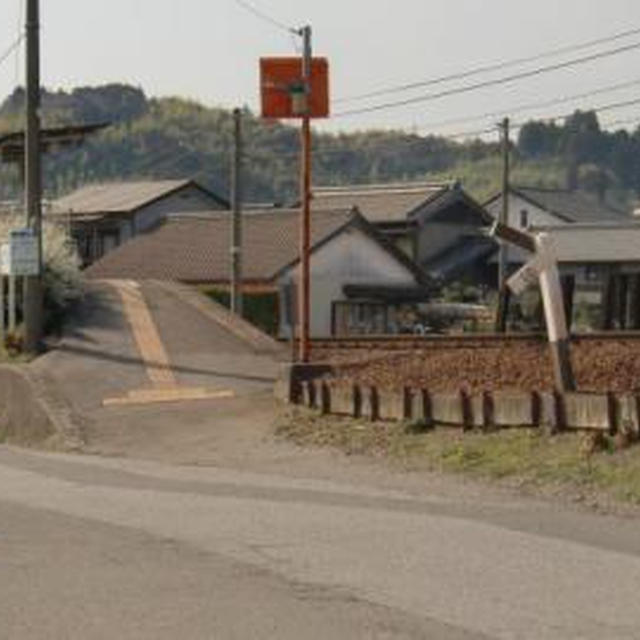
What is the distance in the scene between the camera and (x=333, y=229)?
5341 centimetres

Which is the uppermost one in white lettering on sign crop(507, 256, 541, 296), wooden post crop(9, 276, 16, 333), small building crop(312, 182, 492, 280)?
small building crop(312, 182, 492, 280)

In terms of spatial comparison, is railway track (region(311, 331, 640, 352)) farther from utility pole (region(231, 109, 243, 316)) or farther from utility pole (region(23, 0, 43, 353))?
utility pole (region(231, 109, 243, 316))

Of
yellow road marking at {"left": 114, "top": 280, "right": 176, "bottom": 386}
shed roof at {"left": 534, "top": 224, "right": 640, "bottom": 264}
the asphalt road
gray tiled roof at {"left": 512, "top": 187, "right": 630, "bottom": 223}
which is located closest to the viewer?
the asphalt road

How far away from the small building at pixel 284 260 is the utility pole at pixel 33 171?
72.8ft

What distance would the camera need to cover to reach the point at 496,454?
553 inches

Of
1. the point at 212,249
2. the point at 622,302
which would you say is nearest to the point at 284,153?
the point at 212,249

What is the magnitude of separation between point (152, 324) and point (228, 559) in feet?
56.6

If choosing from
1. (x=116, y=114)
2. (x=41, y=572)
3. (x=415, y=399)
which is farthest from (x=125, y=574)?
(x=116, y=114)

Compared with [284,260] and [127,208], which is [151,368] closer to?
[284,260]

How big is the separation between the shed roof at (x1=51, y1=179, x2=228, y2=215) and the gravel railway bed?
47.2 meters

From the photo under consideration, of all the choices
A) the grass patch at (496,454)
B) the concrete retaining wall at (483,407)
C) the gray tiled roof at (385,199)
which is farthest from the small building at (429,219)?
the grass patch at (496,454)

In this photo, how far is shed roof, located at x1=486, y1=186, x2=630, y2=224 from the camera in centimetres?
8944

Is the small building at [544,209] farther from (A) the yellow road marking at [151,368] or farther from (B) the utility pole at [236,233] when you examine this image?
(A) the yellow road marking at [151,368]

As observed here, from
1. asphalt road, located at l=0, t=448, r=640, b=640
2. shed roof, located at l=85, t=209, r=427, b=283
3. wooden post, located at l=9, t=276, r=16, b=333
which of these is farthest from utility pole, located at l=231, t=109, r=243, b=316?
asphalt road, located at l=0, t=448, r=640, b=640
